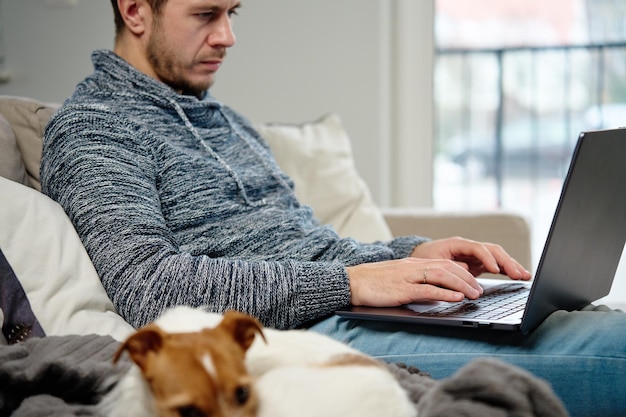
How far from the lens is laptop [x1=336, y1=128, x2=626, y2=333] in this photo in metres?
1.15

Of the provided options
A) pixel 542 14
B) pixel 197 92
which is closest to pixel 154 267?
pixel 197 92

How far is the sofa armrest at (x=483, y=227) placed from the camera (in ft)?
7.53

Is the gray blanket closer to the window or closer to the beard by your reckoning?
the beard

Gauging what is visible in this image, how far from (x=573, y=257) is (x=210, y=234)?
25.6 inches

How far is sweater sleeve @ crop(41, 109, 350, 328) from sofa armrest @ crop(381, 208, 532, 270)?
979 millimetres

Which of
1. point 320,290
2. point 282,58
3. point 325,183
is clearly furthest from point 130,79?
point 282,58

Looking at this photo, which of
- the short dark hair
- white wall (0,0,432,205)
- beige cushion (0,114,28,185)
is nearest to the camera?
beige cushion (0,114,28,185)

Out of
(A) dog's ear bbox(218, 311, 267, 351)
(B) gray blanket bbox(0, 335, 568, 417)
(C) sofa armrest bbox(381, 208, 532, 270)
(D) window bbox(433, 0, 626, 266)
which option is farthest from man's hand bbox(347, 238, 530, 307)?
(D) window bbox(433, 0, 626, 266)

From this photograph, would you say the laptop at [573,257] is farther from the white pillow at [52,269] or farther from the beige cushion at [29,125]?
the beige cushion at [29,125]

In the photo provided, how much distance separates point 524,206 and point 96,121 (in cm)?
307

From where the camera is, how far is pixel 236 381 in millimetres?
804

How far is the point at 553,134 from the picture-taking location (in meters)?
4.03

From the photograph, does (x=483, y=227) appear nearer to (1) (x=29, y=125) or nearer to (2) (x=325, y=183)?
(2) (x=325, y=183)

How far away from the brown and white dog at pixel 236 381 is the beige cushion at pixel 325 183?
130cm
